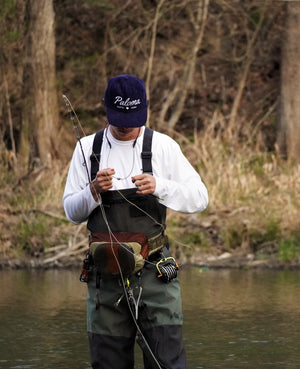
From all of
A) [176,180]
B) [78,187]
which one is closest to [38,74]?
[78,187]

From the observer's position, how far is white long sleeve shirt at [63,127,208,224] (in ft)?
18.7

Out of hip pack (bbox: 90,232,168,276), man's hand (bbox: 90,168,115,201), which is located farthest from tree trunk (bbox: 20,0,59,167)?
man's hand (bbox: 90,168,115,201)

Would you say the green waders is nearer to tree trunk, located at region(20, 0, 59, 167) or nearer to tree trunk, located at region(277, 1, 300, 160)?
tree trunk, located at region(20, 0, 59, 167)

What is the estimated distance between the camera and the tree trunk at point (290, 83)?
21984 mm

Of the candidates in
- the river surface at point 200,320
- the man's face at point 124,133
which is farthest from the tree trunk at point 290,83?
the man's face at point 124,133

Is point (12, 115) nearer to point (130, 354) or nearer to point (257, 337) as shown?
point (257, 337)

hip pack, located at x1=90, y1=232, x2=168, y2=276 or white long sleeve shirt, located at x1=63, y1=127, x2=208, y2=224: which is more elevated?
white long sleeve shirt, located at x1=63, y1=127, x2=208, y2=224

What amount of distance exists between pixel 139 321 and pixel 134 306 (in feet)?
0.49

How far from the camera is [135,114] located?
568 cm

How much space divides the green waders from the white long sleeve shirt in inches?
15.2

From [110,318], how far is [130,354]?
0.79 ft

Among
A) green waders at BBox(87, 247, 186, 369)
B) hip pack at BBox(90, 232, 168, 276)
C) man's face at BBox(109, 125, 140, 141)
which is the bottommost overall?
green waders at BBox(87, 247, 186, 369)

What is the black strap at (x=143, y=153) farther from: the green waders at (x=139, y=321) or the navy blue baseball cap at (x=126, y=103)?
the green waders at (x=139, y=321)

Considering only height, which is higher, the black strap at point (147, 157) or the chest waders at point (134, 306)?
the black strap at point (147, 157)
